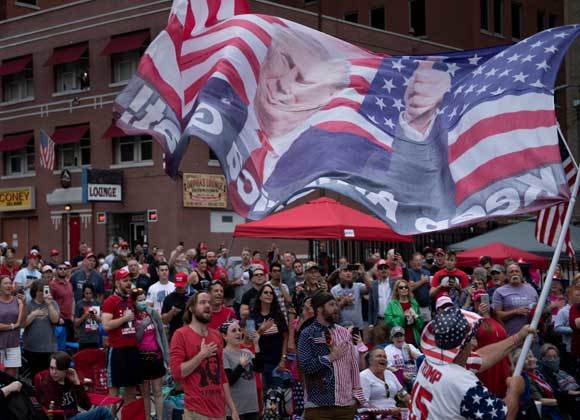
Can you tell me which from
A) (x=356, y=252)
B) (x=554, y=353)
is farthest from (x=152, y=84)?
(x=356, y=252)

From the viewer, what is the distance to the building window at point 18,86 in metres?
36.3

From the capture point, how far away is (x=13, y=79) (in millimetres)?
36938

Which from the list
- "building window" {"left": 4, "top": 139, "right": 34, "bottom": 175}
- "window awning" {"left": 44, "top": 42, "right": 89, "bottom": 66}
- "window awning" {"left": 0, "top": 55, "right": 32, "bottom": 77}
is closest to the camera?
"window awning" {"left": 44, "top": 42, "right": 89, "bottom": 66}

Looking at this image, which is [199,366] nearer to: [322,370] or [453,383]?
[322,370]

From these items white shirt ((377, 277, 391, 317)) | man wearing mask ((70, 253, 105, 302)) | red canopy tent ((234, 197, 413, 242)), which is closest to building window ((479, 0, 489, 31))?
red canopy tent ((234, 197, 413, 242))

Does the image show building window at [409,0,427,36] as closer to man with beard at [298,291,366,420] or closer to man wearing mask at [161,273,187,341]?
man wearing mask at [161,273,187,341]

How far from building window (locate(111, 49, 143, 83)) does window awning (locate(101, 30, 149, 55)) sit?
623mm

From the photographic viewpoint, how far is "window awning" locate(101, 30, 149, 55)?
3119 centimetres

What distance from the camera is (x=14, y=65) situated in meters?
35.9

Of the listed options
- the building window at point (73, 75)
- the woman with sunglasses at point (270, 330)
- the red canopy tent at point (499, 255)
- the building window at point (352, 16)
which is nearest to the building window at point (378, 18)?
the building window at point (352, 16)

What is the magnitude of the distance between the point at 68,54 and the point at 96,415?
84.5ft

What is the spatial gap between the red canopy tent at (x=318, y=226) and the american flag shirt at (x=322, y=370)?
26.8ft

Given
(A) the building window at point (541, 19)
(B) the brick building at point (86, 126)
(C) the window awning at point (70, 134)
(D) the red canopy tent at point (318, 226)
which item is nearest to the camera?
(D) the red canopy tent at point (318, 226)

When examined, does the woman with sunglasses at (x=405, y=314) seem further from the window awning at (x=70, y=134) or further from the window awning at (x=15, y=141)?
the window awning at (x=15, y=141)
